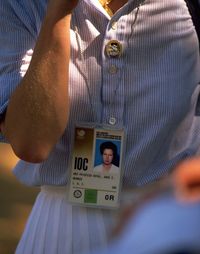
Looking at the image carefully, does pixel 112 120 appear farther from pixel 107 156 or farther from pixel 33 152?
pixel 33 152

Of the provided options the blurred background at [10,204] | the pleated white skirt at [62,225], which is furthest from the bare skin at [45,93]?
the blurred background at [10,204]

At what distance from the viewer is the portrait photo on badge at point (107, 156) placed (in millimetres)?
2023

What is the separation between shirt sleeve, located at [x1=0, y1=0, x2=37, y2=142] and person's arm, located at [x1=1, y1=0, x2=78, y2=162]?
12 cm

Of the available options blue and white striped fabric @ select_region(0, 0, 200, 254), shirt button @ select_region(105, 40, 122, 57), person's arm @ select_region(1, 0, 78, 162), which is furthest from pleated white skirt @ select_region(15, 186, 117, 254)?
shirt button @ select_region(105, 40, 122, 57)

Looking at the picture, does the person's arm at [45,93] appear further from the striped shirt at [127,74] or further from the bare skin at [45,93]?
the striped shirt at [127,74]

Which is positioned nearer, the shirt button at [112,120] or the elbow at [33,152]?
the elbow at [33,152]

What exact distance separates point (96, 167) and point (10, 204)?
362cm

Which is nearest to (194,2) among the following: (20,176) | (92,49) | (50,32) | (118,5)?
(118,5)

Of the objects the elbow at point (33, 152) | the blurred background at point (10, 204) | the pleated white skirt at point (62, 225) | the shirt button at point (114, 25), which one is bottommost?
the blurred background at point (10, 204)

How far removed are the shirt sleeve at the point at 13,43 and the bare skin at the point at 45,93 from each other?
0.37ft

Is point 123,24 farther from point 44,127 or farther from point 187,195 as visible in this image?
point 187,195

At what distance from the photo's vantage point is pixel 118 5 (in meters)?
2.08

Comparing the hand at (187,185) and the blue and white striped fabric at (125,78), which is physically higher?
the hand at (187,185)

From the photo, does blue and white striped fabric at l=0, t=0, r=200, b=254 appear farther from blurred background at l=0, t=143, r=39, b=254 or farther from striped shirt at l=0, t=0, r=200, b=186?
blurred background at l=0, t=143, r=39, b=254
